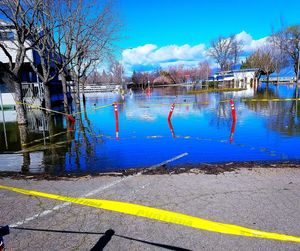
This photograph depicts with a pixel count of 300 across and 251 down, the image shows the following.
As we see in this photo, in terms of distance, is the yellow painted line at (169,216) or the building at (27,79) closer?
the yellow painted line at (169,216)

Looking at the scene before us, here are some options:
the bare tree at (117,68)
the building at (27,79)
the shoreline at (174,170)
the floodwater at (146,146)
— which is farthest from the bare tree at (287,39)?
the shoreline at (174,170)

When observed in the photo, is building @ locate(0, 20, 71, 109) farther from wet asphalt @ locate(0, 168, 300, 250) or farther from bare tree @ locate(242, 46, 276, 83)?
bare tree @ locate(242, 46, 276, 83)

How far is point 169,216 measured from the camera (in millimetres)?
4023

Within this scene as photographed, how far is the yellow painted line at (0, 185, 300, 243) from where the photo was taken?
3494mm

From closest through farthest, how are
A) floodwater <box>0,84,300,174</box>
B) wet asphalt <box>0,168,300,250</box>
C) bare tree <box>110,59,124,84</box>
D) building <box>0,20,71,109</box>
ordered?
wet asphalt <box>0,168,300,250</box> < floodwater <box>0,84,300,174</box> < building <box>0,20,71,109</box> < bare tree <box>110,59,124,84</box>

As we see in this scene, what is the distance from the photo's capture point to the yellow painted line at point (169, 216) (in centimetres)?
349

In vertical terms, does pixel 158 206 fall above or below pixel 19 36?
below

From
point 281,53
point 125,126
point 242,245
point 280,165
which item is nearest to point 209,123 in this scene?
point 125,126

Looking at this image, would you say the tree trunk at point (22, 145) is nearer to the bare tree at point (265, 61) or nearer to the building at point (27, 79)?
the building at point (27, 79)

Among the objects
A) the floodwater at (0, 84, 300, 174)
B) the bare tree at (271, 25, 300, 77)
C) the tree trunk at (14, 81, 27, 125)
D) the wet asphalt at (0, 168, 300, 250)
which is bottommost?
the floodwater at (0, 84, 300, 174)

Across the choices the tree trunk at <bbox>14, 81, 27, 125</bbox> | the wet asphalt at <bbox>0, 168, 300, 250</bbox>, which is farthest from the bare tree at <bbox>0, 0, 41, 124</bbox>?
the wet asphalt at <bbox>0, 168, 300, 250</bbox>

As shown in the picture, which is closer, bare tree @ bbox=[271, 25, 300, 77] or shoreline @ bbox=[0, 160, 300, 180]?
shoreline @ bbox=[0, 160, 300, 180]

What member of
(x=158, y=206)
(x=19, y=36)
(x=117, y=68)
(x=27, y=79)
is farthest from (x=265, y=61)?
(x=158, y=206)

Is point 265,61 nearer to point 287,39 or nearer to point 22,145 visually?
point 287,39
